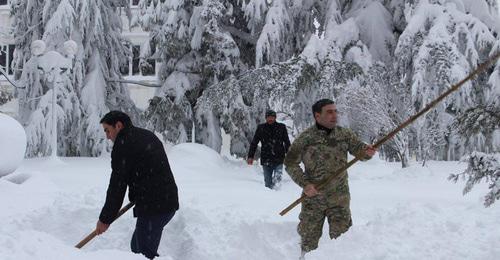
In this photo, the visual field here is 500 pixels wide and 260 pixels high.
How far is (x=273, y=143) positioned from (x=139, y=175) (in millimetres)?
6166

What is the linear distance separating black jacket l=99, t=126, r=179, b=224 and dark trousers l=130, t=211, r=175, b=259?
0.07 m

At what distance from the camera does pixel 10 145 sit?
388 inches

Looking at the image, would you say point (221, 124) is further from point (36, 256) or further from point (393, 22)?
point (36, 256)

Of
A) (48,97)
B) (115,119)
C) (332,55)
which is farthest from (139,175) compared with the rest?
(48,97)

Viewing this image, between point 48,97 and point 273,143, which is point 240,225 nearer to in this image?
point 273,143

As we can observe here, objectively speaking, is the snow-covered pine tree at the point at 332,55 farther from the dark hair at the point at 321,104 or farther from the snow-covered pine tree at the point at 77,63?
the dark hair at the point at 321,104

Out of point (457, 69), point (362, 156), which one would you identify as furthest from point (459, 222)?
point (457, 69)

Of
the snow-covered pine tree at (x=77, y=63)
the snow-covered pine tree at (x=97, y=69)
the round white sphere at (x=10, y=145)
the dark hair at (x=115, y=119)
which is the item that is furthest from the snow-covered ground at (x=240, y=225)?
the snow-covered pine tree at (x=97, y=69)

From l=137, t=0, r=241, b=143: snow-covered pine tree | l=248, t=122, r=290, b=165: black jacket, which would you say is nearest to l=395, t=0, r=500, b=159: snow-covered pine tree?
l=248, t=122, r=290, b=165: black jacket

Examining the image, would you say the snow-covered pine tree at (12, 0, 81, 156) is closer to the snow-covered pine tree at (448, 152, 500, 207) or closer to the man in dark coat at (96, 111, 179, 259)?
the man in dark coat at (96, 111, 179, 259)

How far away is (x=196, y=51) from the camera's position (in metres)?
18.9

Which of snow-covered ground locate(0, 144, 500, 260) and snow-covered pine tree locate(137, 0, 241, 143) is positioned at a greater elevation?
snow-covered pine tree locate(137, 0, 241, 143)

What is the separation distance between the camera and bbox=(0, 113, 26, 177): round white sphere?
973cm

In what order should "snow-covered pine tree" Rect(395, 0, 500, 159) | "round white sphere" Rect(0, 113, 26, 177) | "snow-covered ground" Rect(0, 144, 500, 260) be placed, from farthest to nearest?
1. "snow-covered pine tree" Rect(395, 0, 500, 159)
2. "round white sphere" Rect(0, 113, 26, 177)
3. "snow-covered ground" Rect(0, 144, 500, 260)
